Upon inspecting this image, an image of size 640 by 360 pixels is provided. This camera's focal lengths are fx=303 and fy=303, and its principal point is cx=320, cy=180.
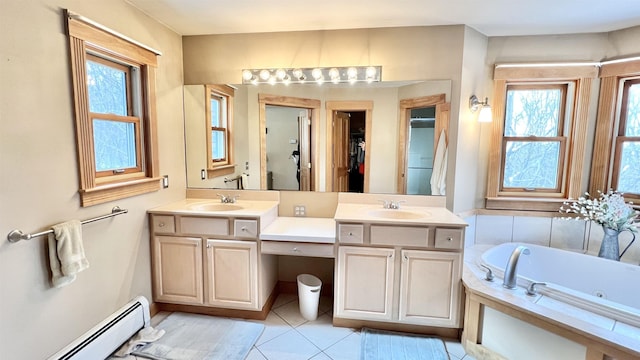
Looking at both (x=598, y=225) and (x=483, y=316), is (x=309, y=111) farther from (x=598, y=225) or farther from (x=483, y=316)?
(x=598, y=225)

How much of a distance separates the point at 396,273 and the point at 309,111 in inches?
61.1

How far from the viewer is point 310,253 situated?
228 cm

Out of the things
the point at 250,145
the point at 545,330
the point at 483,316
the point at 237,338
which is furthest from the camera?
the point at 250,145

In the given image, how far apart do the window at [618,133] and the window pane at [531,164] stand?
0.31 metres

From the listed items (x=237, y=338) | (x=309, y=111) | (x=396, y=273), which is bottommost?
(x=237, y=338)

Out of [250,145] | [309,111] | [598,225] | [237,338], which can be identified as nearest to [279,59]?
[309,111]

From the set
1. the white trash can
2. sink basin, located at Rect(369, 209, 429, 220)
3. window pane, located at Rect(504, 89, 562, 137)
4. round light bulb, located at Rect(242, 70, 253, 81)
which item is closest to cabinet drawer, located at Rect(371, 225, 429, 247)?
sink basin, located at Rect(369, 209, 429, 220)

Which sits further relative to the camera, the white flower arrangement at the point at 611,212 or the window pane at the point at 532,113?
the window pane at the point at 532,113

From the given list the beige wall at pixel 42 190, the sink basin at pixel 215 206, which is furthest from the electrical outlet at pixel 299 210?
the beige wall at pixel 42 190

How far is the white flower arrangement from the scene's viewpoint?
2.35 metres

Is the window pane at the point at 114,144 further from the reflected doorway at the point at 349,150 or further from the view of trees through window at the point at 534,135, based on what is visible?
the view of trees through window at the point at 534,135

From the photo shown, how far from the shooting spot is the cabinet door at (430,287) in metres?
2.16

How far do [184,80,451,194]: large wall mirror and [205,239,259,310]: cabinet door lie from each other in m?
0.69

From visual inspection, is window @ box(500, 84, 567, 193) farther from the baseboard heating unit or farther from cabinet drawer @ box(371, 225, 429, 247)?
the baseboard heating unit
